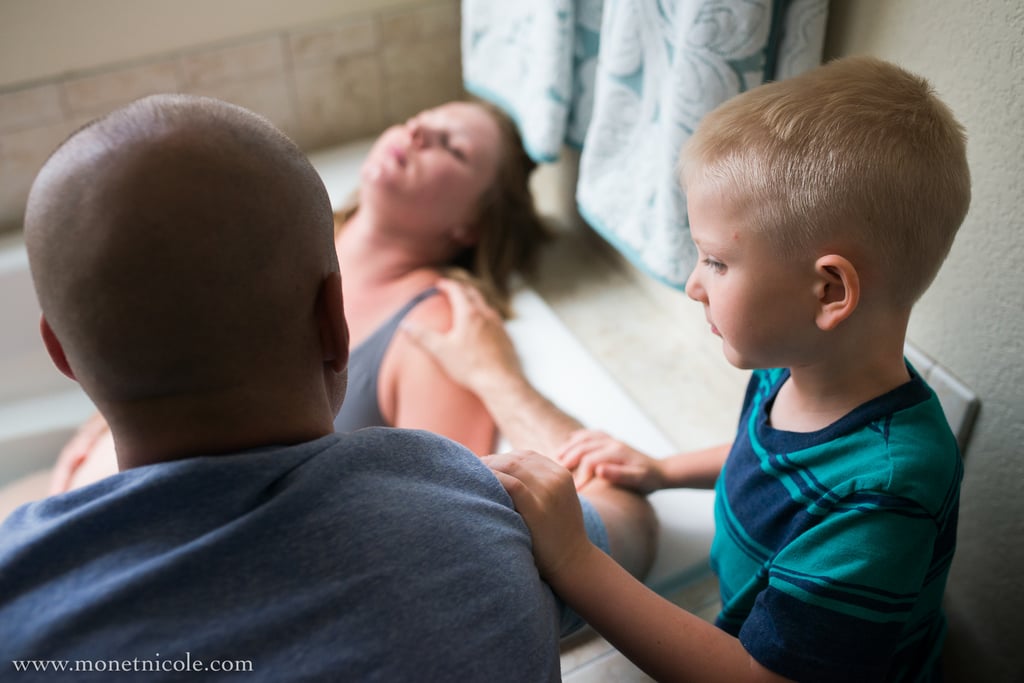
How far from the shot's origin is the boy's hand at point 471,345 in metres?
1.35

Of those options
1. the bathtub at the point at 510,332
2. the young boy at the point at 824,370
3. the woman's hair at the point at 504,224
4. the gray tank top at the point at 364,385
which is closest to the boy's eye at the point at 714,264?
the young boy at the point at 824,370

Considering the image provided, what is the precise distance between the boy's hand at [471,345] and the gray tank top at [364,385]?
5 centimetres

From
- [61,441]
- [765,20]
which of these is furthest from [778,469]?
[61,441]

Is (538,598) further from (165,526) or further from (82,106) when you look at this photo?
(82,106)

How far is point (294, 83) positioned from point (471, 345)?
735 mm

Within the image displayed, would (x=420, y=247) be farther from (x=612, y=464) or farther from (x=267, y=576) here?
(x=267, y=576)

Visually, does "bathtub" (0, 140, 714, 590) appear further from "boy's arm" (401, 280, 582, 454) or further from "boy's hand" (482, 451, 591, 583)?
"boy's hand" (482, 451, 591, 583)

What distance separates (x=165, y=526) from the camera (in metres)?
0.55

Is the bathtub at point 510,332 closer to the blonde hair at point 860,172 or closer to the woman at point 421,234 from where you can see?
the woman at point 421,234

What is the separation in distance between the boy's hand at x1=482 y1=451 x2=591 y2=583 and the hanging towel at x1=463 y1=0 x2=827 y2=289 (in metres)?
0.50

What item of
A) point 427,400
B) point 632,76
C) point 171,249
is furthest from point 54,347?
point 632,76

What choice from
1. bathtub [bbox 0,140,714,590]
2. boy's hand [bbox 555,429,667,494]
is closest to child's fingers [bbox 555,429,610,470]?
boy's hand [bbox 555,429,667,494]

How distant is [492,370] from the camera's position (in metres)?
1.35

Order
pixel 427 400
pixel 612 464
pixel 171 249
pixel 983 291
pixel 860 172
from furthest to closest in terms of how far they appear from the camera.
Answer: pixel 427 400 → pixel 612 464 → pixel 983 291 → pixel 860 172 → pixel 171 249
